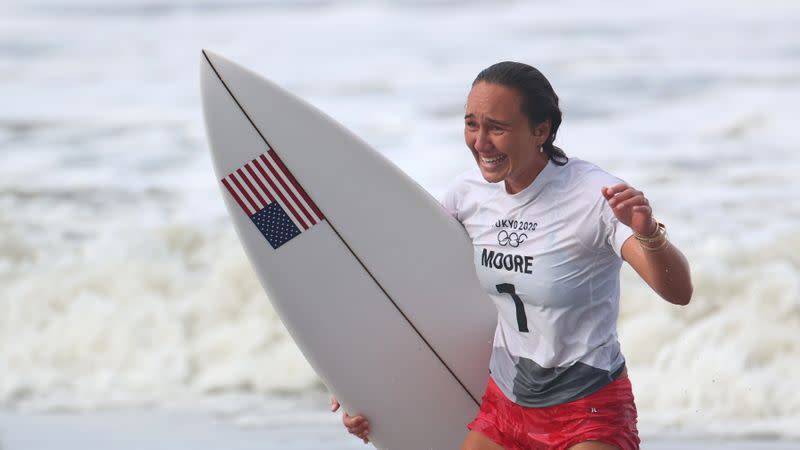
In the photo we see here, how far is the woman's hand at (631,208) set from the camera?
6.35 ft

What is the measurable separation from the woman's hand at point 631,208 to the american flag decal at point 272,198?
0.91 m

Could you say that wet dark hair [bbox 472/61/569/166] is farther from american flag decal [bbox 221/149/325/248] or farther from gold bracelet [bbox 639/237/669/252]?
american flag decal [bbox 221/149/325/248]

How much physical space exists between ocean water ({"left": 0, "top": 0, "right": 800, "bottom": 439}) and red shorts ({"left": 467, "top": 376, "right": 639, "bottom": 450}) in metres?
2.31

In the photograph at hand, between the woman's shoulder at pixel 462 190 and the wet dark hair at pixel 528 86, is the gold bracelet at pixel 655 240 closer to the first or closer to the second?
the wet dark hair at pixel 528 86

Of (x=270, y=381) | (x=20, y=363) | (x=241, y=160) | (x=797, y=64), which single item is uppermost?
(x=241, y=160)

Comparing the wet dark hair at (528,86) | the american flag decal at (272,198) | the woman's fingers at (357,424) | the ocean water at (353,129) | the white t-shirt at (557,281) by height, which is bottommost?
the ocean water at (353,129)

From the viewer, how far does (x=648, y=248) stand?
78.3 inches

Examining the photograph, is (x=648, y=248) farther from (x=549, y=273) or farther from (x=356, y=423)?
(x=356, y=423)

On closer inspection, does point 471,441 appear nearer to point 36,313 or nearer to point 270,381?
point 270,381

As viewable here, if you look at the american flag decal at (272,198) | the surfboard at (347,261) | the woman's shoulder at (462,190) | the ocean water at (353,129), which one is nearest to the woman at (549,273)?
the woman's shoulder at (462,190)

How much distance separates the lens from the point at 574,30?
1193cm

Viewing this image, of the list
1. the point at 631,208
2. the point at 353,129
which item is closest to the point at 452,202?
the point at 631,208

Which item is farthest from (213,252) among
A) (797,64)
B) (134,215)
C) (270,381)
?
(797,64)

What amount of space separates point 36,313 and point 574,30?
23.5 ft
